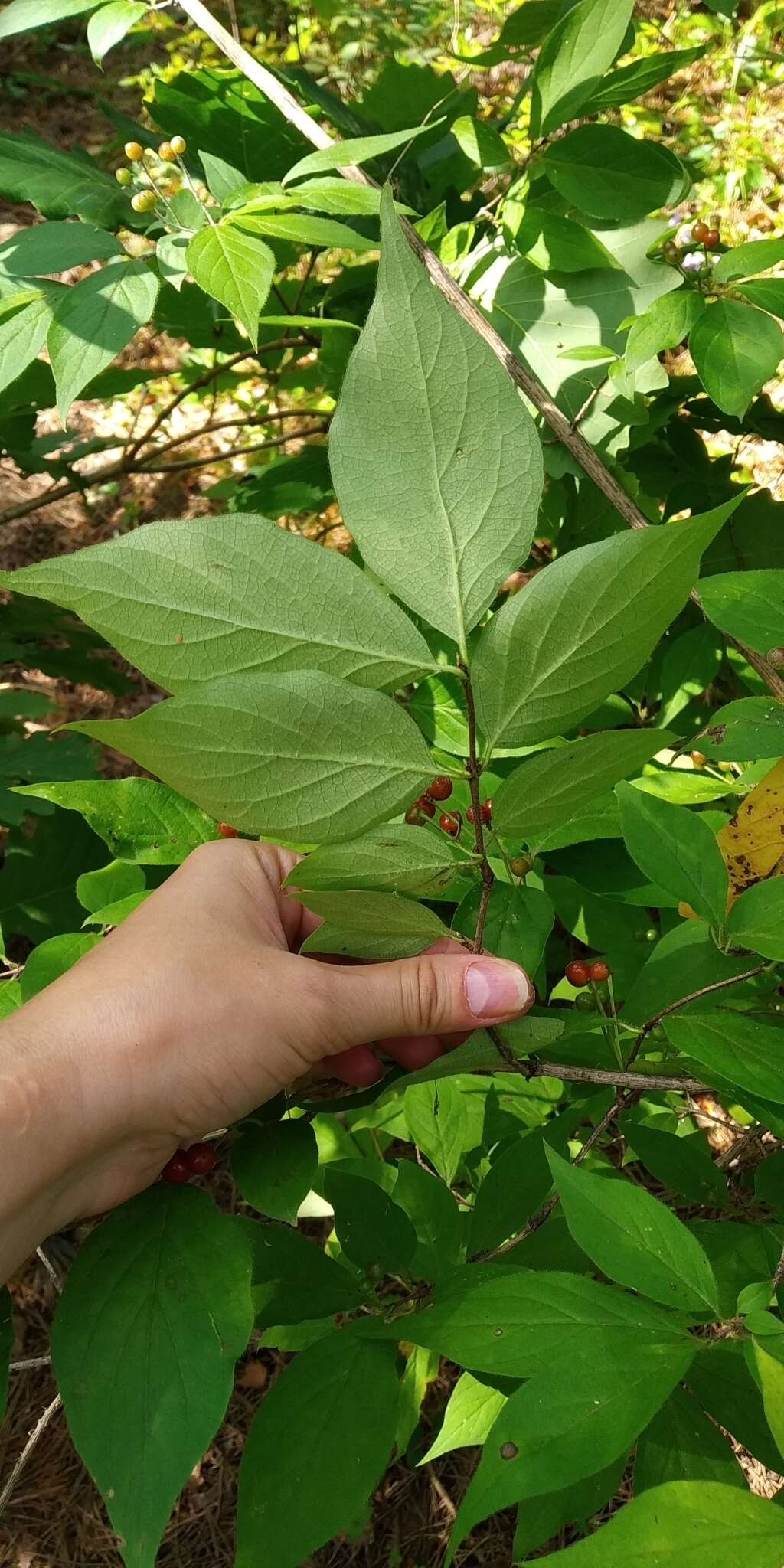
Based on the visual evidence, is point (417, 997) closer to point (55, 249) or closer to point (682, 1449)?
point (682, 1449)

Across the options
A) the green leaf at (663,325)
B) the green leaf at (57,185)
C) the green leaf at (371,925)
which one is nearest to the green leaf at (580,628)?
the green leaf at (371,925)

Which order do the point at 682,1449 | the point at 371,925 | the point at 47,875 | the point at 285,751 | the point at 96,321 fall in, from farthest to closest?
the point at 47,875, the point at 96,321, the point at 682,1449, the point at 371,925, the point at 285,751

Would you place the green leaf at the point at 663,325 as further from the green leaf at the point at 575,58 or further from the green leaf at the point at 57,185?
the green leaf at the point at 57,185

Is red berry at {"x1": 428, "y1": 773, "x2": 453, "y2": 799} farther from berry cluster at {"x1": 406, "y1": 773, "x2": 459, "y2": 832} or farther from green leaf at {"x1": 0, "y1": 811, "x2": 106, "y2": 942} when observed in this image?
green leaf at {"x1": 0, "y1": 811, "x2": 106, "y2": 942}

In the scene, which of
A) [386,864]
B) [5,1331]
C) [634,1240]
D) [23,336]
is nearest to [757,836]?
[634,1240]

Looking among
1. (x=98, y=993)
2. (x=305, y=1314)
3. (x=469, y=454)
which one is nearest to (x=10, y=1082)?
(x=98, y=993)

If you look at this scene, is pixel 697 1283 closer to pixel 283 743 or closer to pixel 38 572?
pixel 283 743

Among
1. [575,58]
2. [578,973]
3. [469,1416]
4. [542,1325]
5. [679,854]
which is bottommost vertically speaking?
[469,1416]
